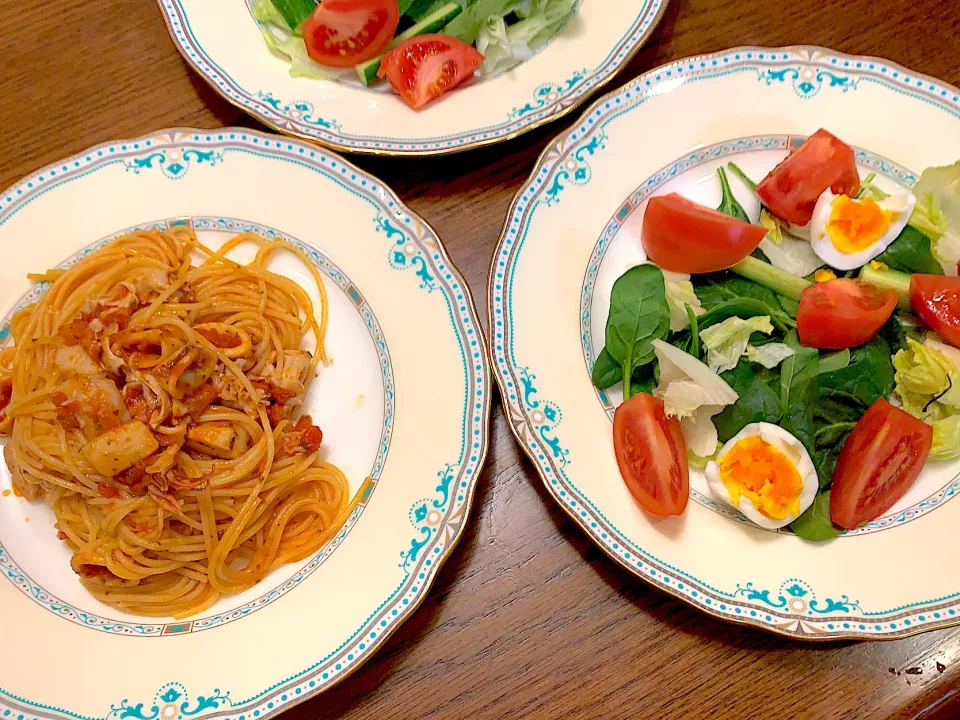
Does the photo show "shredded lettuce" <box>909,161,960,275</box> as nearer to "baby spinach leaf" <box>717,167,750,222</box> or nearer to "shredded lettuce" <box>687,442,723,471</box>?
"baby spinach leaf" <box>717,167,750,222</box>

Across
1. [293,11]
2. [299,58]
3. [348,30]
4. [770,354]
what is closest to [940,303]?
[770,354]

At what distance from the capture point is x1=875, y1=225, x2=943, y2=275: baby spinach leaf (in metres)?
2.37

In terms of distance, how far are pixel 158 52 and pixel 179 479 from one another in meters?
1.90

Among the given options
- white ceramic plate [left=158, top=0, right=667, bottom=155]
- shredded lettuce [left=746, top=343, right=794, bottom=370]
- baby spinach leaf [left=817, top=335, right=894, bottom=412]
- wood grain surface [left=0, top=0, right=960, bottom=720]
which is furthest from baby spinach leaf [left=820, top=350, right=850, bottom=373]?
white ceramic plate [left=158, top=0, right=667, bottom=155]

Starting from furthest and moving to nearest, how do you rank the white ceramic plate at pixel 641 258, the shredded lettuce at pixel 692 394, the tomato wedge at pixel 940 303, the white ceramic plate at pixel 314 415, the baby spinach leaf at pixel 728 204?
the baby spinach leaf at pixel 728 204 < the tomato wedge at pixel 940 303 < the shredded lettuce at pixel 692 394 < the white ceramic plate at pixel 641 258 < the white ceramic plate at pixel 314 415

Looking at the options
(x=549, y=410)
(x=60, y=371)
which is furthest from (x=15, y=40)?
(x=549, y=410)

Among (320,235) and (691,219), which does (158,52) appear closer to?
(320,235)

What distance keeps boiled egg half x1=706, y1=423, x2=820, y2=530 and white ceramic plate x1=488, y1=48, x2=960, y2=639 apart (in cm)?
8

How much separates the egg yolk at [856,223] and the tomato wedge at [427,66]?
1.42 metres

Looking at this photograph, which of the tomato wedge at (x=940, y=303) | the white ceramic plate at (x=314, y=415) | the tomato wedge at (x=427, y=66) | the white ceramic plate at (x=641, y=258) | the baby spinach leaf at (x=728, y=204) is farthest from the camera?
the tomato wedge at (x=427, y=66)

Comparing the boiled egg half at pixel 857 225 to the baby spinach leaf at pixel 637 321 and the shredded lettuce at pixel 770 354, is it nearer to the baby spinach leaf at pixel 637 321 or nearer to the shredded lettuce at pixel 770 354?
the shredded lettuce at pixel 770 354

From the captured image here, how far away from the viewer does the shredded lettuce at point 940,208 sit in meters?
2.36

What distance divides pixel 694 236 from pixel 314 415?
1.42 meters

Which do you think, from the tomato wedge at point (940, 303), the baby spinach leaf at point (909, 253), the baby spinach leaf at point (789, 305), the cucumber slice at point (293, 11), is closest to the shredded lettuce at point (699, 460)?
the baby spinach leaf at point (789, 305)
